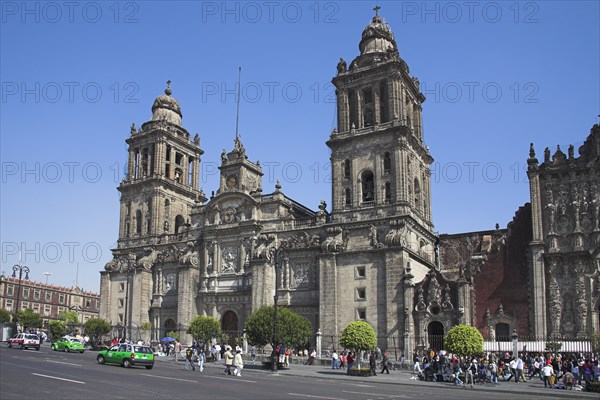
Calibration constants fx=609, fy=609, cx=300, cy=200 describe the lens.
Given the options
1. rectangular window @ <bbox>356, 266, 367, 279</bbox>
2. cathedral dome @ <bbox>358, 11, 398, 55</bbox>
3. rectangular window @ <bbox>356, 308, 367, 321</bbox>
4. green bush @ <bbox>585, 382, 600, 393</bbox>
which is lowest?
green bush @ <bbox>585, 382, 600, 393</bbox>

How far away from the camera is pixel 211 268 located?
2352 inches

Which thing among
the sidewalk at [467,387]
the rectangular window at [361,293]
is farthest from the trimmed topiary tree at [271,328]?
the rectangular window at [361,293]

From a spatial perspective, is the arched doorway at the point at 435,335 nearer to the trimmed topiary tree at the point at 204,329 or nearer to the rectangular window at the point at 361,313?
the rectangular window at the point at 361,313

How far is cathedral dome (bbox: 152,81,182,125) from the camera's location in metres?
71.2

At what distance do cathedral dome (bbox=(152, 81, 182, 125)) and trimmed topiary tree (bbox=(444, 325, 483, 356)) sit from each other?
4552cm

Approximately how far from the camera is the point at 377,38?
186 ft

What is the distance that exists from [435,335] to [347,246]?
32.9 feet

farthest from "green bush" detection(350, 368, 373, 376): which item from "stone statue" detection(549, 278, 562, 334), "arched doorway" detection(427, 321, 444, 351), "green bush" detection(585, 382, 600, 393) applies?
"stone statue" detection(549, 278, 562, 334)

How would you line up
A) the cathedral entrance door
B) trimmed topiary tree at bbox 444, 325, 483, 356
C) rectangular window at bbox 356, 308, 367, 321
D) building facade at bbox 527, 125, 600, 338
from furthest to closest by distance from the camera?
the cathedral entrance door → rectangular window at bbox 356, 308, 367, 321 → building facade at bbox 527, 125, 600, 338 → trimmed topiary tree at bbox 444, 325, 483, 356

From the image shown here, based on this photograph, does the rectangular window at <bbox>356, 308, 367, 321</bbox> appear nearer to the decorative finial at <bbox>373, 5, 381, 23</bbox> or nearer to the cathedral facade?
the cathedral facade

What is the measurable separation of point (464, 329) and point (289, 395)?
17883 mm

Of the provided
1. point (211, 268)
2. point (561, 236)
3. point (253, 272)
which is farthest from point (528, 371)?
point (211, 268)

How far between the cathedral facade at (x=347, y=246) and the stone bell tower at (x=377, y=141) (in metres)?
0.11

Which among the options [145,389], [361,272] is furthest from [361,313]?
[145,389]
